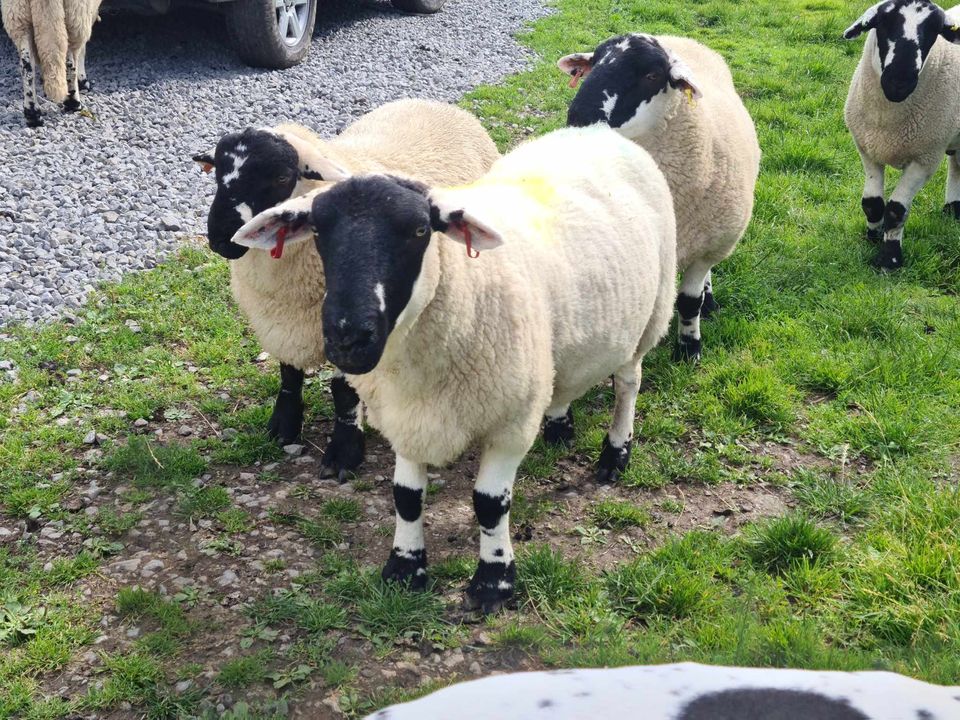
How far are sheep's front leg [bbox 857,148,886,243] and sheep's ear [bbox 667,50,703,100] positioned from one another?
2.20 meters

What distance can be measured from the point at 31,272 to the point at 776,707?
548 cm

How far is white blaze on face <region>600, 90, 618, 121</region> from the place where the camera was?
5.06 m

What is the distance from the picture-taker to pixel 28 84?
7.50 metres

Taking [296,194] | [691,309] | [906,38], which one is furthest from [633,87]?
[906,38]

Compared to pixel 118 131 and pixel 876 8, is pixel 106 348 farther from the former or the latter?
pixel 876 8

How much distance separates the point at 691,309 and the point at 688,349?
0.25m

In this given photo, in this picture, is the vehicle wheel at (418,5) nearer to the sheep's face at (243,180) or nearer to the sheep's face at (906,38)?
the sheep's face at (906,38)

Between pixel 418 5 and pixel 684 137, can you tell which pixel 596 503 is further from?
pixel 418 5

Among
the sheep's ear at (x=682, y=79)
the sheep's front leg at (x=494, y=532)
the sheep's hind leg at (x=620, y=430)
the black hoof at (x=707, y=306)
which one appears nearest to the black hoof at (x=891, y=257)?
the black hoof at (x=707, y=306)

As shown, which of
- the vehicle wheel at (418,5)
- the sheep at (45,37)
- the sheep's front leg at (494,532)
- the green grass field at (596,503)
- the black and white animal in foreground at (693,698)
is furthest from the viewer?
the vehicle wheel at (418,5)

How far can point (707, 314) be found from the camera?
237 inches

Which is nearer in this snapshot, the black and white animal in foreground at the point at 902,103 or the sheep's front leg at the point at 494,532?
the sheep's front leg at the point at 494,532

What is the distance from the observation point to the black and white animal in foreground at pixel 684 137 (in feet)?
16.8

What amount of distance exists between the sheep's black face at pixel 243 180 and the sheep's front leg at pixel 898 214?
4320 mm
